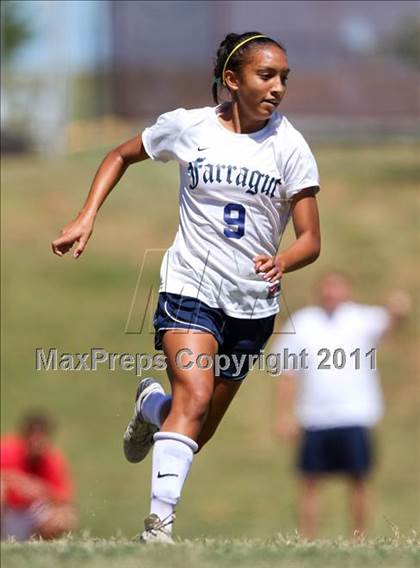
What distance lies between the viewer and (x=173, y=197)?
21562mm

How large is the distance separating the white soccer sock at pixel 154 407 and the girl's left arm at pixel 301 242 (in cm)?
82

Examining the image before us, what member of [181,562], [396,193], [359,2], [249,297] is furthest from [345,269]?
[181,562]

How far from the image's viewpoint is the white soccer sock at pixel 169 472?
575 centimetres

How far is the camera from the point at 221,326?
6.08 metres

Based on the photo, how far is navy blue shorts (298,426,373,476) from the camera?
12125mm

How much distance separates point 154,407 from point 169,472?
584 millimetres

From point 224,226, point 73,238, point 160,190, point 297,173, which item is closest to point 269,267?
point 224,226

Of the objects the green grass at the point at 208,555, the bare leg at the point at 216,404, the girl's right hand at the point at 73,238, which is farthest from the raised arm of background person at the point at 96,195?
the green grass at the point at 208,555

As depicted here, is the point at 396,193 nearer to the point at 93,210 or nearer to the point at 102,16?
the point at 102,16

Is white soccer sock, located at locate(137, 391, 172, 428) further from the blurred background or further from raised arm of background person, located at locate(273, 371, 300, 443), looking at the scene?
the blurred background

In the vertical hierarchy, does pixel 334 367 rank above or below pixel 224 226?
above

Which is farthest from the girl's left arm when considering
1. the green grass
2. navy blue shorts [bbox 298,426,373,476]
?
navy blue shorts [bbox 298,426,373,476]

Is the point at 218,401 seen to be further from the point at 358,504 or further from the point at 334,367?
the point at 358,504

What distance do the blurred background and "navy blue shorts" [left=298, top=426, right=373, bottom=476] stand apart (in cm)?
310
